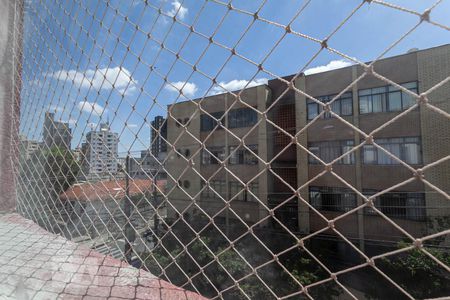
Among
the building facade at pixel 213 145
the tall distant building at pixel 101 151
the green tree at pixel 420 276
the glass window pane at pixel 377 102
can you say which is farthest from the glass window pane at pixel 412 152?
the tall distant building at pixel 101 151

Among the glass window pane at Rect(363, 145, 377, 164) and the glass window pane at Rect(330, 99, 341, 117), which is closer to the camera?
the glass window pane at Rect(330, 99, 341, 117)

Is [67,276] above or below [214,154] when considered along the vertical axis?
below

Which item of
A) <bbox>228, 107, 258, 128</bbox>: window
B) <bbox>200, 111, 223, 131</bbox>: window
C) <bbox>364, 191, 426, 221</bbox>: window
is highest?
<bbox>228, 107, 258, 128</bbox>: window

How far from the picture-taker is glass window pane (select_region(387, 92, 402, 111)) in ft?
4.97

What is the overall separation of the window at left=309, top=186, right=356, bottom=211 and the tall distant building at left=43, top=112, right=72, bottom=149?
5.35 feet

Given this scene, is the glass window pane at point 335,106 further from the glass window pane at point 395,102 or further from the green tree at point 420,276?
the green tree at point 420,276

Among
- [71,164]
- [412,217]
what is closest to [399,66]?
[412,217]

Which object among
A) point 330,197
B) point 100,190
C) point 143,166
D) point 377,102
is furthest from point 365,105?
point 100,190

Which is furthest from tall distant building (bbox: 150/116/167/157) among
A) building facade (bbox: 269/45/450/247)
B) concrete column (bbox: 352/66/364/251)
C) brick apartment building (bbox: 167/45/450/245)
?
concrete column (bbox: 352/66/364/251)

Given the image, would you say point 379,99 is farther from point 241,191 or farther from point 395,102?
point 241,191

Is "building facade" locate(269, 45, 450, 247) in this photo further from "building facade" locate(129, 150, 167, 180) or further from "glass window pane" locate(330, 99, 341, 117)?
"building facade" locate(129, 150, 167, 180)

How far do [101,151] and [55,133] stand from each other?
0.23m

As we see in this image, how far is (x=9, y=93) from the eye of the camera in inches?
29.4

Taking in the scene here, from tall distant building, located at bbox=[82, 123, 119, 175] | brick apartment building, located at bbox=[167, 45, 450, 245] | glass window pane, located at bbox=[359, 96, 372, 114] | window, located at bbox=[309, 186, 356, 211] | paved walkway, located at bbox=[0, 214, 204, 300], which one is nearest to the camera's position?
paved walkway, located at bbox=[0, 214, 204, 300]
